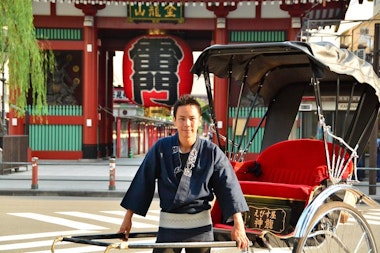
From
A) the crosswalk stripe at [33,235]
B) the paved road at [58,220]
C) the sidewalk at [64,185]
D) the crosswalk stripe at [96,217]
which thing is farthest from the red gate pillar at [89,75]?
the crosswalk stripe at [33,235]

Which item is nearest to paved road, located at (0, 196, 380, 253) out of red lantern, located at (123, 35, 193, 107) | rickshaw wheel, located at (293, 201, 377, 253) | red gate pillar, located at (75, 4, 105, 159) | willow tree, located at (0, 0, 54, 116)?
rickshaw wheel, located at (293, 201, 377, 253)

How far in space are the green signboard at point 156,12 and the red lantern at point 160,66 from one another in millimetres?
714

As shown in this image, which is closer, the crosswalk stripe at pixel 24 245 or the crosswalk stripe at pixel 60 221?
the crosswalk stripe at pixel 24 245

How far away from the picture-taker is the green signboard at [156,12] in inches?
835

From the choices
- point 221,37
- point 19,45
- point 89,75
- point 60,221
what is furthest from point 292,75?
point 89,75

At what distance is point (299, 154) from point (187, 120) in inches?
87.9

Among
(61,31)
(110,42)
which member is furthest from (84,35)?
(110,42)

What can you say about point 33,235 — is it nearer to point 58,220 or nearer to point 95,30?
point 58,220

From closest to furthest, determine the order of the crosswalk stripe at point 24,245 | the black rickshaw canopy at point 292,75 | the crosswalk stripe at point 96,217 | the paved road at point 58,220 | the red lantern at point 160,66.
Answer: the black rickshaw canopy at point 292,75, the crosswalk stripe at point 24,245, the paved road at point 58,220, the crosswalk stripe at point 96,217, the red lantern at point 160,66

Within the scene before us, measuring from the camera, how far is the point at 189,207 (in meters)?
3.79

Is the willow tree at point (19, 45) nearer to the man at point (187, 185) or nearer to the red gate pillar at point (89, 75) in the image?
the red gate pillar at point (89, 75)

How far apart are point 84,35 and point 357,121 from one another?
656 inches

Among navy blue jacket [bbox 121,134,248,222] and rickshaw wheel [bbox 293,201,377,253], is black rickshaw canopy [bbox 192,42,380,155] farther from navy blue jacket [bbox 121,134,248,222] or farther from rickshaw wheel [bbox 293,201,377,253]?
navy blue jacket [bbox 121,134,248,222]

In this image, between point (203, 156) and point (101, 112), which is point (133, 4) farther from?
point (203, 156)
